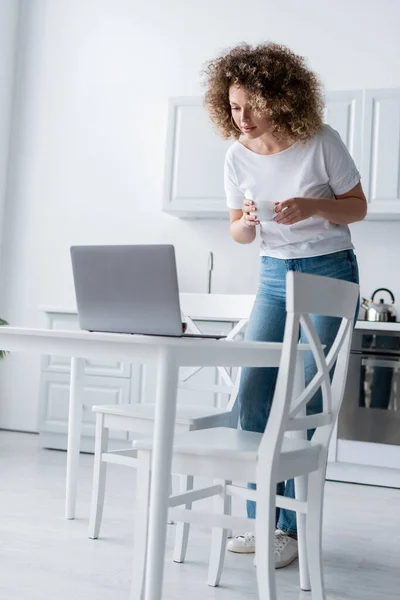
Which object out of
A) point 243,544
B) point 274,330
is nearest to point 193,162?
point 274,330

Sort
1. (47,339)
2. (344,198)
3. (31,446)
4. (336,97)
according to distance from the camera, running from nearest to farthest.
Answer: (47,339), (344,198), (336,97), (31,446)

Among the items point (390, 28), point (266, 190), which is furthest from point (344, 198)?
point (390, 28)

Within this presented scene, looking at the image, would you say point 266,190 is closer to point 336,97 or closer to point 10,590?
point 10,590

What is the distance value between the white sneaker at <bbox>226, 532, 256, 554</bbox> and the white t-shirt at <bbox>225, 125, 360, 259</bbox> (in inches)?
33.0

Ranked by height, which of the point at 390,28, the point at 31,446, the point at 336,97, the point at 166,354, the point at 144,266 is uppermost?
the point at 390,28

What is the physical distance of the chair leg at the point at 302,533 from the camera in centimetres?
195

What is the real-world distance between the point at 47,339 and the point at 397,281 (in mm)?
3010

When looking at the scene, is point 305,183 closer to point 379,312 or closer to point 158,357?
point 158,357

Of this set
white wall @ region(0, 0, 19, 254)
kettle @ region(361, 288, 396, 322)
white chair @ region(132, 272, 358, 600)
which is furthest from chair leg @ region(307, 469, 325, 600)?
white wall @ region(0, 0, 19, 254)

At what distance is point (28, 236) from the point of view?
4.99m

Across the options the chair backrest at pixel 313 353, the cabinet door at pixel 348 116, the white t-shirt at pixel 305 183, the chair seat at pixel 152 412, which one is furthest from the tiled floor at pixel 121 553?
the cabinet door at pixel 348 116

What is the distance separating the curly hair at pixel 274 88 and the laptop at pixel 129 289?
2.77 feet

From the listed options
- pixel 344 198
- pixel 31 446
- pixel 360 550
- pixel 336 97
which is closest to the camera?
pixel 344 198

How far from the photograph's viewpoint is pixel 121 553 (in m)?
2.26
